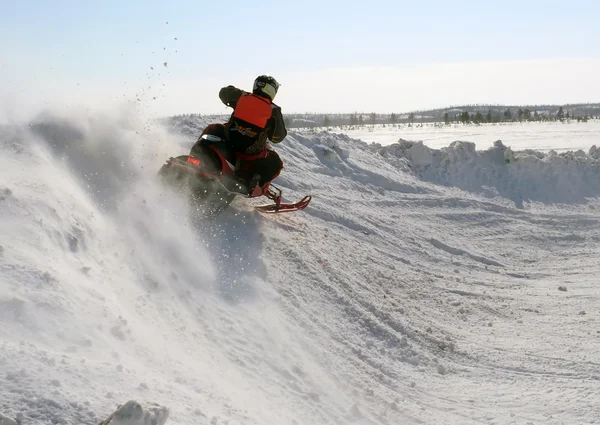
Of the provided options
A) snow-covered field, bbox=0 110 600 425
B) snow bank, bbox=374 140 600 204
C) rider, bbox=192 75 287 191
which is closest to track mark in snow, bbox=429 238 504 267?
snow-covered field, bbox=0 110 600 425

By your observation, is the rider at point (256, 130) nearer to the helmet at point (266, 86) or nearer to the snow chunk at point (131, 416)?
the helmet at point (266, 86)

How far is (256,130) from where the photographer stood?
25.6ft

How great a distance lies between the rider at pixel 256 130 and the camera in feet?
25.3

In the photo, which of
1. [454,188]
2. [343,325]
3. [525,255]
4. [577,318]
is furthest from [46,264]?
[454,188]

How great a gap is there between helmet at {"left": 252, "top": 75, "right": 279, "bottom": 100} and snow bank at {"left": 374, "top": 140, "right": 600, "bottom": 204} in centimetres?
682

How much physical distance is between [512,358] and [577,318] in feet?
5.76

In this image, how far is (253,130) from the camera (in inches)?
307

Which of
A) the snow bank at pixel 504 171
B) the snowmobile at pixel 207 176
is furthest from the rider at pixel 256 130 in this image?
the snow bank at pixel 504 171

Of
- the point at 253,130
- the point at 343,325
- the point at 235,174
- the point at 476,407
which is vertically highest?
the point at 253,130

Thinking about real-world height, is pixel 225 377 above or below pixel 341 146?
below

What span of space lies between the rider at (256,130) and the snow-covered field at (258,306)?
56cm

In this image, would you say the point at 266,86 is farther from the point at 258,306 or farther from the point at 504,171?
the point at 504,171

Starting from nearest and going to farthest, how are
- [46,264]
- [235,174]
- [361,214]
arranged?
[46,264], [235,174], [361,214]

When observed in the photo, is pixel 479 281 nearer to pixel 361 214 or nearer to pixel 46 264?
pixel 361 214
